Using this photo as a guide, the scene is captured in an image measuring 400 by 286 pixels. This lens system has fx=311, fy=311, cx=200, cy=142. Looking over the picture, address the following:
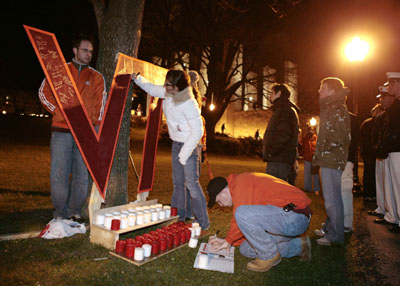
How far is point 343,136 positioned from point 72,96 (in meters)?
3.57

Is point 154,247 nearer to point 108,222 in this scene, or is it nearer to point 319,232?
point 108,222

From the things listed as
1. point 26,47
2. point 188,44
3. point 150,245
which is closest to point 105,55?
point 150,245

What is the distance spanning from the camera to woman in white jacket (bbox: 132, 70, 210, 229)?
391 centimetres

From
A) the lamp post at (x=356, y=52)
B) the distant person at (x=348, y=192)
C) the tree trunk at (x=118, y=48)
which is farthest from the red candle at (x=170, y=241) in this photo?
the lamp post at (x=356, y=52)

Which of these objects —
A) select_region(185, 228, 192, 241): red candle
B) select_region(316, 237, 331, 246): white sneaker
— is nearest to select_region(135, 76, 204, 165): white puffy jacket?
select_region(185, 228, 192, 241): red candle

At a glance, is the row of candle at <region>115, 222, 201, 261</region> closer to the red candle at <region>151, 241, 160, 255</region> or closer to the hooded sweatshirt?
the red candle at <region>151, 241, 160, 255</region>

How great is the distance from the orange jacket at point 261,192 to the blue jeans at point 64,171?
82.0 inches

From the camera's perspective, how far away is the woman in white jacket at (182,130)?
391 cm

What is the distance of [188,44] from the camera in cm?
1822

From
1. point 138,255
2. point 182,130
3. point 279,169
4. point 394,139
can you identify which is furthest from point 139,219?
point 394,139

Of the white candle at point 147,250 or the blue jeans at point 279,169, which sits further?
the blue jeans at point 279,169

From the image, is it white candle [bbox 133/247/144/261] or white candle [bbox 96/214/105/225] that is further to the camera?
white candle [bbox 96/214/105/225]

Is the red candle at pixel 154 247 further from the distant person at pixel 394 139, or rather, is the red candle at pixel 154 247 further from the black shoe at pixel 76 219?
the distant person at pixel 394 139

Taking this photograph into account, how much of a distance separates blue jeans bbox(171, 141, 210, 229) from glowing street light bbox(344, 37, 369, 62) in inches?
220
